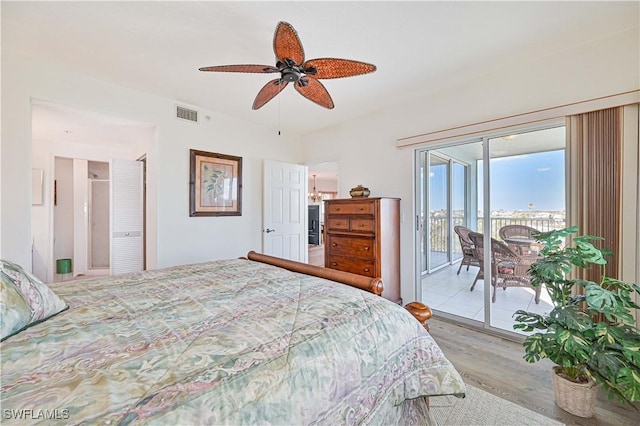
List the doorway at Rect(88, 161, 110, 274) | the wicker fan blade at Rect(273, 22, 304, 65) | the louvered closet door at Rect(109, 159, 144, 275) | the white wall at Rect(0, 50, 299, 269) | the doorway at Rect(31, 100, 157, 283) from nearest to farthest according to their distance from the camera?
1. the wicker fan blade at Rect(273, 22, 304, 65)
2. the white wall at Rect(0, 50, 299, 269)
3. the doorway at Rect(31, 100, 157, 283)
4. the louvered closet door at Rect(109, 159, 144, 275)
5. the doorway at Rect(88, 161, 110, 274)

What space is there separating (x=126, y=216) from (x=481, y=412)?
15.0ft

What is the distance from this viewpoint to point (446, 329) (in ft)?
9.09

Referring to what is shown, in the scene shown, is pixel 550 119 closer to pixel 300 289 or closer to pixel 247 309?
pixel 300 289

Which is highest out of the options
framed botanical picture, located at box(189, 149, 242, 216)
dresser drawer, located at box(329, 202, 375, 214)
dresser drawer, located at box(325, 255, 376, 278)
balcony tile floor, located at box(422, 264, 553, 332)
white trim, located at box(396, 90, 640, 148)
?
white trim, located at box(396, 90, 640, 148)

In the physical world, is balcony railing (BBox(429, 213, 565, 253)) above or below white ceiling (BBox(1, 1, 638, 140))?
below

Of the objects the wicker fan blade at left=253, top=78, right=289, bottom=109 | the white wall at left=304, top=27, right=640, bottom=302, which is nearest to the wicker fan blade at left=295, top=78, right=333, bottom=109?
the wicker fan blade at left=253, top=78, right=289, bottom=109

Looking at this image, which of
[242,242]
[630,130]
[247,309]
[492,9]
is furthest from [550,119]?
[242,242]

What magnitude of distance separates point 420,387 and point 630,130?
2.47 metres

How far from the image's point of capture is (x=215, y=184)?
3709 mm

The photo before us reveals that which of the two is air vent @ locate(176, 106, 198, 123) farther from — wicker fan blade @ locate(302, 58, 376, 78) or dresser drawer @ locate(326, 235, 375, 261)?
dresser drawer @ locate(326, 235, 375, 261)

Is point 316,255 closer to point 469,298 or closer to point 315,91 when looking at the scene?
point 469,298

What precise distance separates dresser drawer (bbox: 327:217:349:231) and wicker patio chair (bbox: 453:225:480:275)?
54.1 inches

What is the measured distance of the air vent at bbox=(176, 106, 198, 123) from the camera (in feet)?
11.0

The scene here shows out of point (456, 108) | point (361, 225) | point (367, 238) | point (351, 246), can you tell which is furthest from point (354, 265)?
point (456, 108)
